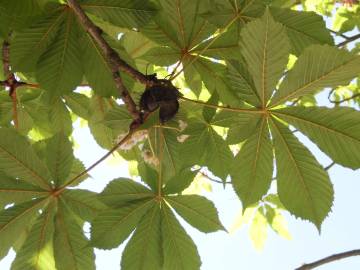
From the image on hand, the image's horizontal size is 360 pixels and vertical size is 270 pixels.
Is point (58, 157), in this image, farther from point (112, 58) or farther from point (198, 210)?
point (198, 210)

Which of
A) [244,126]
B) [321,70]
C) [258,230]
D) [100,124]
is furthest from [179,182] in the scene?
[258,230]

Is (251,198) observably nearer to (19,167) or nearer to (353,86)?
(19,167)

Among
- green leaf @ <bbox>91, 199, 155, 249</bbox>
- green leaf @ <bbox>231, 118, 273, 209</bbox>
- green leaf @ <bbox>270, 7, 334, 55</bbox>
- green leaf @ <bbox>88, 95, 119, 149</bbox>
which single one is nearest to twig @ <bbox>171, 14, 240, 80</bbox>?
green leaf @ <bbox>270, 7, 334, 55</bbox>

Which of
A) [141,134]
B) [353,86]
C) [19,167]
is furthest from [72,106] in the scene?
[353,86]

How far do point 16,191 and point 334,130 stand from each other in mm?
1139

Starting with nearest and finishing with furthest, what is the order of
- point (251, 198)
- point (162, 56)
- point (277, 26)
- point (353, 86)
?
point (277, 26) < point (251, 198) < point (162, 56) < point (353, 86)

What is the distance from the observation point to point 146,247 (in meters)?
1.69

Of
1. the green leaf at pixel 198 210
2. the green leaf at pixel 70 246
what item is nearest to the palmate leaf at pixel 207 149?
the green leaf at pixel 198 210

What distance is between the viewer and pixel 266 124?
62.8 inches

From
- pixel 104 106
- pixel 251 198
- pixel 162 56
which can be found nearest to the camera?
pixel 251 198

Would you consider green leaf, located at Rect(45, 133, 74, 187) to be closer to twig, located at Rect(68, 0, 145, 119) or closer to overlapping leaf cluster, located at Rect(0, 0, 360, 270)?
overlapping leaf cluster, located at Rect(0, 0, 360, 270)

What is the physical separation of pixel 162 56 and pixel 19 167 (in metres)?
0.72

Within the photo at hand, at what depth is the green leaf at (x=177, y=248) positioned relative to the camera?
5.62 feet

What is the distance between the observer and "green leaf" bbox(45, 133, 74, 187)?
5.74 ft
